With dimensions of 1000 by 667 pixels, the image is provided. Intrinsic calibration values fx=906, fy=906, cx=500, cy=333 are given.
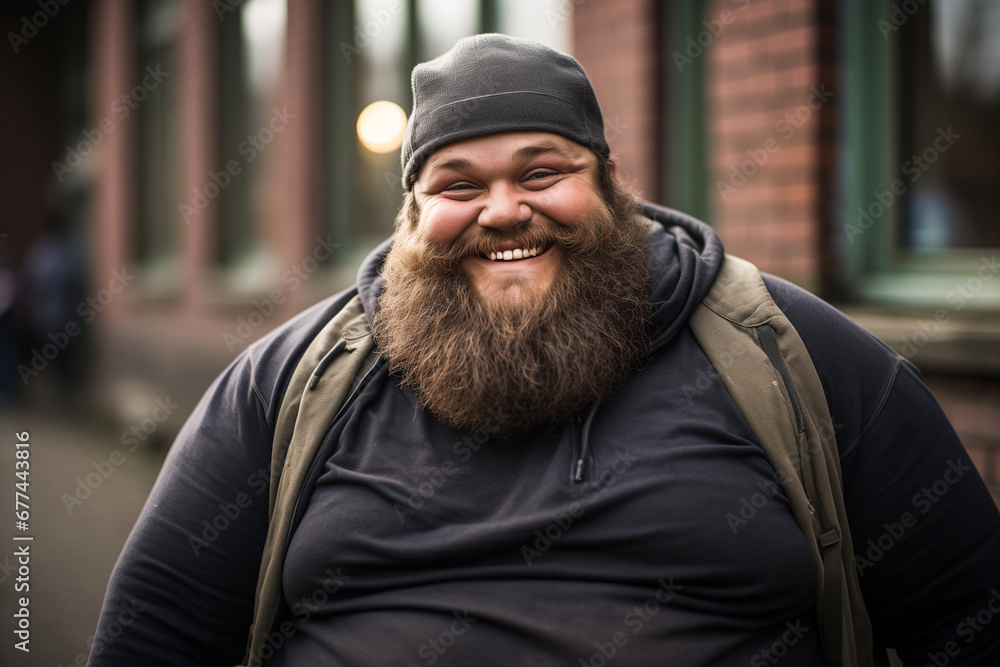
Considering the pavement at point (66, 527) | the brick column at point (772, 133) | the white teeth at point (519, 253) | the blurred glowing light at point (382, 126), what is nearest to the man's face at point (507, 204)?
the white teeth at point (519, 253)

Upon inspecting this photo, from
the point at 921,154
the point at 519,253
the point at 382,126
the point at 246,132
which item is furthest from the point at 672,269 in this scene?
the point at 246,132

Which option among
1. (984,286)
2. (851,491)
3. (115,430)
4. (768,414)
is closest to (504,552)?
(768,414)

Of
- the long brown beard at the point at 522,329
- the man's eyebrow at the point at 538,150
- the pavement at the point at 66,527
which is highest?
the man's eyebrow at the point at 538,150

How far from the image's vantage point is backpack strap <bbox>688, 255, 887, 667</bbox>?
1.94 m

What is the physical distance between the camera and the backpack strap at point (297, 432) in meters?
2.09

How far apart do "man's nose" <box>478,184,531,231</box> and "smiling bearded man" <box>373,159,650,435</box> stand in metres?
0.03

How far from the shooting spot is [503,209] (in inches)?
85.9

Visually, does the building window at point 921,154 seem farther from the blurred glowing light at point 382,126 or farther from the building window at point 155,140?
the building window at point 155,140

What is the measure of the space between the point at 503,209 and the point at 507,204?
18 mm

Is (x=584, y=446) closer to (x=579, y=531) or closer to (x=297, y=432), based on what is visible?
(x=579, y=531)

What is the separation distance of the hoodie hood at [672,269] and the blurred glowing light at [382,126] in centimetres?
426

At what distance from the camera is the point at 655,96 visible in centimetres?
425

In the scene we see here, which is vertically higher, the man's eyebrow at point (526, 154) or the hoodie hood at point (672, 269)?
the man's eyebrow at point (526, 154)

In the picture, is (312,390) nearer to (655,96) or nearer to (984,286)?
(984,286)
